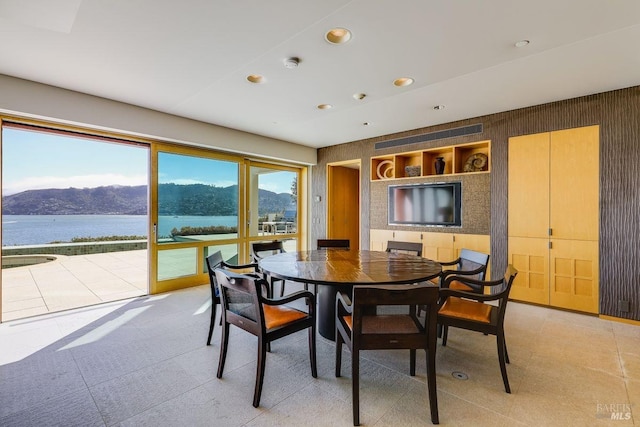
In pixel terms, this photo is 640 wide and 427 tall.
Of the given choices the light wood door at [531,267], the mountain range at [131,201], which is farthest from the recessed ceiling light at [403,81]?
the mountain range at [131,201]

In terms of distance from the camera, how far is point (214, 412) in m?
1.70

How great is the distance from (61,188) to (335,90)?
400 inches

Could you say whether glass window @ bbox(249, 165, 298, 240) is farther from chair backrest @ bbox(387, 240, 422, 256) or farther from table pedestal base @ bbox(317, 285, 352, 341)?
table pedestal base @ bbox(317, 285, 352, 341)

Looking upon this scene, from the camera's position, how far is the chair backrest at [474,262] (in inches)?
108

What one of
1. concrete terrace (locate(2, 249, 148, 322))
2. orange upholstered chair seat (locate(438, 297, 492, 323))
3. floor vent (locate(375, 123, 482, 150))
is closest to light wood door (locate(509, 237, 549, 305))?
floor vent (locate(375, 123, 482, 150))

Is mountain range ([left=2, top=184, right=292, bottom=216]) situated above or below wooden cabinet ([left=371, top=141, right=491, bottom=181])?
below

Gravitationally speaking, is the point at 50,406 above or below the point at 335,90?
below

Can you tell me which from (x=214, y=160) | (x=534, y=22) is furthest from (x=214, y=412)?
(x=214, y=160)

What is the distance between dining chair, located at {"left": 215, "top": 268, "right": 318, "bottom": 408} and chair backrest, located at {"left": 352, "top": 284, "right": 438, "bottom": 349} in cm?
49

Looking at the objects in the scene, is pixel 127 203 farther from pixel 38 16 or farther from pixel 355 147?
pixel 38 16

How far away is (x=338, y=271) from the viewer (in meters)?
2.36

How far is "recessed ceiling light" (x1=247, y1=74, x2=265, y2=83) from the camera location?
2950 mm

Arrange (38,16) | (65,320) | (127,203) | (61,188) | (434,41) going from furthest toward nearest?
(127,203), (61,188), (65,320), (434,41), (38,16)

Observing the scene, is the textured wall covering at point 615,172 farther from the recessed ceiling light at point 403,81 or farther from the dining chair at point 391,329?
the dining chair at point 391,329
